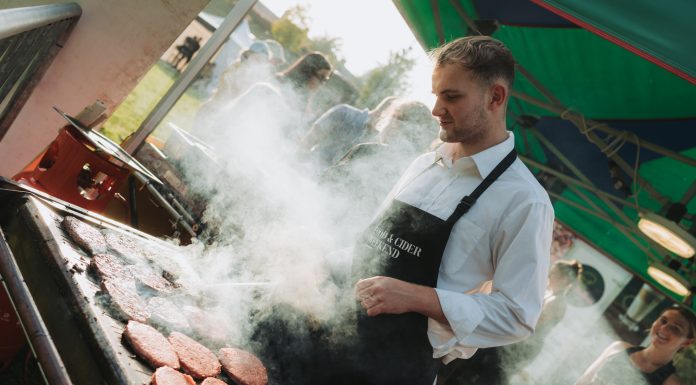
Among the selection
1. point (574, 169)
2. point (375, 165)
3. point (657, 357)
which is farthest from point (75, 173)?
point (657, 357)

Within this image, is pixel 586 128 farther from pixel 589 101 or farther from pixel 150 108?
pixel 150 108

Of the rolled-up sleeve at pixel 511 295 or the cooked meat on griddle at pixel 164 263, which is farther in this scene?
the cooked meat on griddle at pixel 164 263

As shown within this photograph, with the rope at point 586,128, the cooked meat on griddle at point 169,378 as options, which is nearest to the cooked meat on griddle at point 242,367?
the cooked meat on griddle at point 169,378

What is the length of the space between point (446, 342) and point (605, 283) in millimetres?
12288

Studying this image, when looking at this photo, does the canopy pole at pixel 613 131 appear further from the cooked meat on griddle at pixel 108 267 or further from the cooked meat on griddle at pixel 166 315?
the cooked meat on griddle at pixel 108 267

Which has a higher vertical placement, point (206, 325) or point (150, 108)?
point (206, 325)

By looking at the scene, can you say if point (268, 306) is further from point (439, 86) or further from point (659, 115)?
point (659, 115)

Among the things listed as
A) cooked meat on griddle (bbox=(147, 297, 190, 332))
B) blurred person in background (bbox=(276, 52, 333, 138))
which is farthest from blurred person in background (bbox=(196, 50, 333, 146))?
cooked meat on griddle (bbox=(147, 297, 190, 332))

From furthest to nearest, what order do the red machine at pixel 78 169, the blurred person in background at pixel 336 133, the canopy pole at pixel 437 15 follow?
the blurred person in background at pixel 336 133, the canopy pole at pixel 437 15, the red machine at pixel 78 169

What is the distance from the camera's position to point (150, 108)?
12.5 metres

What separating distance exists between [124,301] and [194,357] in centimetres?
46

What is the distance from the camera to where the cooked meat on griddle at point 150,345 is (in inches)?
77.8

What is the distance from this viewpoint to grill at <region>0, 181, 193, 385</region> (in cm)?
178

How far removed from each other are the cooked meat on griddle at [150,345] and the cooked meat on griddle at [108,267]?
385 millimetres
